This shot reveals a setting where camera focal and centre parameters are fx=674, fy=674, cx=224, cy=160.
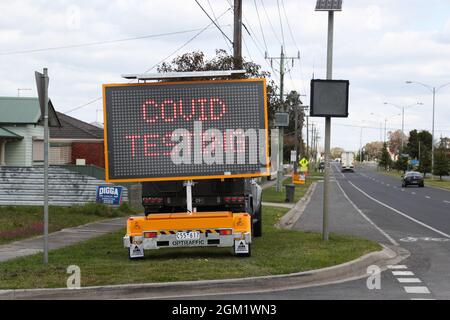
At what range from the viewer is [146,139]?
10.9 meters

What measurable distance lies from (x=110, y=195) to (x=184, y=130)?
12733 millimetres

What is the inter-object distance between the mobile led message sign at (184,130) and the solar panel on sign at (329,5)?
3757 millimetres

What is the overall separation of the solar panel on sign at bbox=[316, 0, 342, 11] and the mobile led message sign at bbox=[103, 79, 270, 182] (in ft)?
12.3

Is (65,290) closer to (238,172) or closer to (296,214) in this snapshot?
(238,172)

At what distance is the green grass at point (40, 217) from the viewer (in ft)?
52.9

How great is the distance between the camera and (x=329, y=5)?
14.0 m

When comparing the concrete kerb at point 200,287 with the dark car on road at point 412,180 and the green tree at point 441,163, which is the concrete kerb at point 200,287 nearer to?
A: the dark car on road at point 412,180

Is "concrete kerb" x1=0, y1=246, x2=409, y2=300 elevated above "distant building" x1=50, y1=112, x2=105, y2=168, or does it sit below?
below

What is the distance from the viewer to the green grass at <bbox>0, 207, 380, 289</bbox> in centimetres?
945

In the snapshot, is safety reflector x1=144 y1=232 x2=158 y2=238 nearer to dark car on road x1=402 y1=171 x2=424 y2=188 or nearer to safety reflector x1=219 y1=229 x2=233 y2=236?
safety reflector x1=219 y1=229 x2=233 y2=236

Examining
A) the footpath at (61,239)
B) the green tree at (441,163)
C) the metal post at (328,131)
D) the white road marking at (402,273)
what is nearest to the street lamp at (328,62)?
the metal post at (328,131)

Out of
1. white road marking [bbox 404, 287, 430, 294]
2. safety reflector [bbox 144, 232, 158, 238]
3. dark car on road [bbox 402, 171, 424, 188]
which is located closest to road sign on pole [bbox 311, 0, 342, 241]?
safety reflector [bbox 144, 232, 158, 238]
